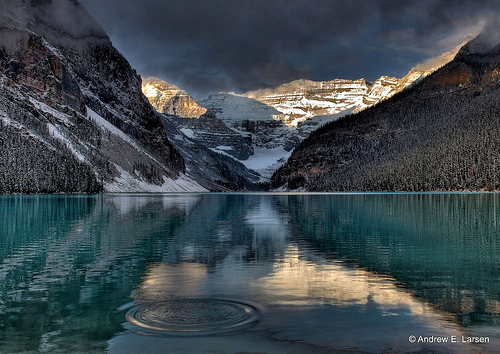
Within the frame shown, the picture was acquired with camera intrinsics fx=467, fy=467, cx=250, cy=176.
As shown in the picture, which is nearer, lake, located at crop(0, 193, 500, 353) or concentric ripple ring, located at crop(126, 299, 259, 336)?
lake, located at crop(0, 193, 500, 353)

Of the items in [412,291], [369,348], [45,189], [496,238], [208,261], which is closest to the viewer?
[369,348]

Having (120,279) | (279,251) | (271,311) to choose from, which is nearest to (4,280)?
(120,279)

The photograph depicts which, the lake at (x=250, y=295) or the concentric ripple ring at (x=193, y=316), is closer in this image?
the lake at (x=250, y=295)

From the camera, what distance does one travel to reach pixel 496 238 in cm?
3553

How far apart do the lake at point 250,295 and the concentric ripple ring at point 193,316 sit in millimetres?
60

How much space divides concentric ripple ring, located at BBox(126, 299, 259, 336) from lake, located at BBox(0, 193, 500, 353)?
2.3 inches

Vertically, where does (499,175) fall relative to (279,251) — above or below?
above

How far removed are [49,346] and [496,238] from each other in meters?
33.3

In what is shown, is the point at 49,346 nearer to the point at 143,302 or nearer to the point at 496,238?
the point at 143,302

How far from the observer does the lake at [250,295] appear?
13.0m

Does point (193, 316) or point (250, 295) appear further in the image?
point (250, 295)

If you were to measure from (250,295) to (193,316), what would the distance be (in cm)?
354

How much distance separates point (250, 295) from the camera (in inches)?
716

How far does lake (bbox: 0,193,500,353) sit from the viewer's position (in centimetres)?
1295
